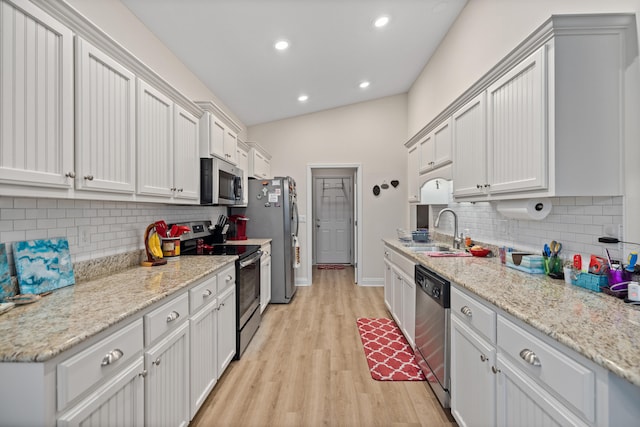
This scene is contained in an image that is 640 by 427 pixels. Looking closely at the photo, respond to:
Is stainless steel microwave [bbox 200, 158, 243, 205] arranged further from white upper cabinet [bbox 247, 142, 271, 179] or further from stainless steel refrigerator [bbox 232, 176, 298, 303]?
white upper cabinet [bbox 247, 142, 271, 179]

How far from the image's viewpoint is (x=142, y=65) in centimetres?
183

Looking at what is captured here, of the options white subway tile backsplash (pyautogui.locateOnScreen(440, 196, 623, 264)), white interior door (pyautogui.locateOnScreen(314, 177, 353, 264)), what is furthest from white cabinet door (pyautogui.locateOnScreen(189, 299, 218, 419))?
white interior door (pyautogui.locateOnScreen(314, 177, 353, 264))

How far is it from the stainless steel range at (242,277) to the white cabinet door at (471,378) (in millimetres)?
1674

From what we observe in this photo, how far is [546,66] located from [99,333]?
89.8 inches

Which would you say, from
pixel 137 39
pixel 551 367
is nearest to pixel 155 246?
pixel 137 39

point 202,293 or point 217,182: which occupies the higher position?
point 217,182

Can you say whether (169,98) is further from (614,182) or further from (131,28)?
(614,182)

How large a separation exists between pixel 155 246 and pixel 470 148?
8.13 ft

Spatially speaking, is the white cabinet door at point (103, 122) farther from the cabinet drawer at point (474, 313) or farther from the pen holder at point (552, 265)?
the pen holder at point (552, 265)

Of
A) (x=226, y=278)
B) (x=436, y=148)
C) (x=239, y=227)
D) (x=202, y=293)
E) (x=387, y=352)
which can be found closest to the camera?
(x=202, y=293)

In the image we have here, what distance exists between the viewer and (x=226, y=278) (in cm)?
233

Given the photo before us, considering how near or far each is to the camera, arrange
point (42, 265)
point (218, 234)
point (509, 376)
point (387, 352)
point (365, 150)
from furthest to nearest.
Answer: point (365, 150) < point (218, 234) < point (387, 352) < point (42, 265) < point (509, 376)

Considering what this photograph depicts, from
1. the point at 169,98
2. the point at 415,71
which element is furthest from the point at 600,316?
the point at 415,71

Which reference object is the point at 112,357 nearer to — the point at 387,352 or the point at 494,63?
the point at 387,352
